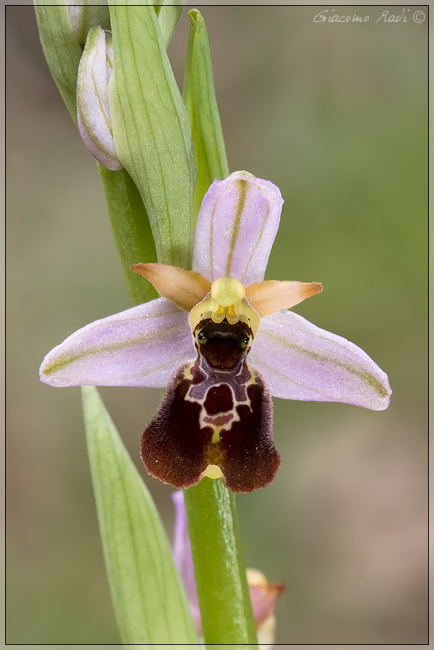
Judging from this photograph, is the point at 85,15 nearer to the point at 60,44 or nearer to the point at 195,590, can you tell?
the point at 60,44

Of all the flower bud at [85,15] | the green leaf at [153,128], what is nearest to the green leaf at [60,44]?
the flower bud at [85,15]

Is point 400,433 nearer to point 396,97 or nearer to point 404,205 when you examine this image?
point 404,205

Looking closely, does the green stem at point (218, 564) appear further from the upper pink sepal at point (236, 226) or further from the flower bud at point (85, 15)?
the flower bud at point (85, 15)

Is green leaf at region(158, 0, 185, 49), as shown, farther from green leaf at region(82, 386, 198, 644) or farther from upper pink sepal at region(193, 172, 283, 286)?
green leaf at region(82, 386, 198, 644)

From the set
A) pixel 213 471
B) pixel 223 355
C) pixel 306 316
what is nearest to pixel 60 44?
pixel 223 355

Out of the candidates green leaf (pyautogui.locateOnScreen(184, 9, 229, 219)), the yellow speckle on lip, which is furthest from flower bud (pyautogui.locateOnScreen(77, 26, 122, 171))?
the yellow speckle on lip
